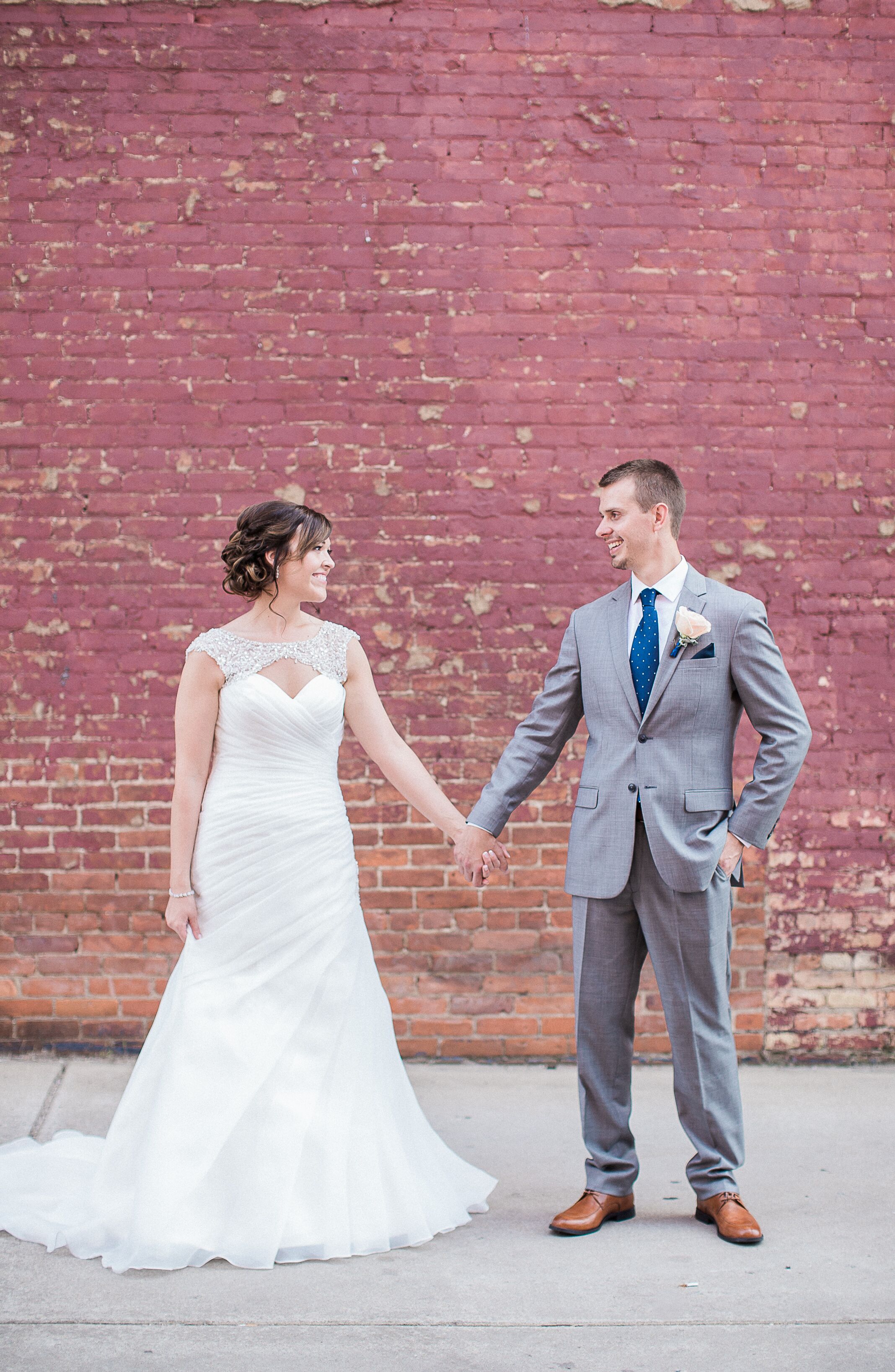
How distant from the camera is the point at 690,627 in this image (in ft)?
10.7

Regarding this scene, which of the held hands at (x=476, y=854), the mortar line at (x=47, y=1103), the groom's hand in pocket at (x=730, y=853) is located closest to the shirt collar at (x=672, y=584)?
the groom's hand in pocket at (x=730, y=853)

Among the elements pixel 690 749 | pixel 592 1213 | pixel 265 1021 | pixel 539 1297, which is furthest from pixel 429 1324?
pixel 690 749

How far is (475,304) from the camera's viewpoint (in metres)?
4.86

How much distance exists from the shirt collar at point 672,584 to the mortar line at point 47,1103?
2698 millimetres

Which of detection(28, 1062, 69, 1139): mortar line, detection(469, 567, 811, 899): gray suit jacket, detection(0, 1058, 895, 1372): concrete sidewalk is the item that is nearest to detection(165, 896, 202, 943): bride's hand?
detection(0, 1058, 895, 1372): concrete sidewalk

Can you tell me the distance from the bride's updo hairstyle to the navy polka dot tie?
3.13 ft

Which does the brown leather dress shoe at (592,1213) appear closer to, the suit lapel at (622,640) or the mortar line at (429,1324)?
the mortar line at (429,1324)

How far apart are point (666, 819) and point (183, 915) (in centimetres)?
136

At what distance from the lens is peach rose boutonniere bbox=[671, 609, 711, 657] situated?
327 cm

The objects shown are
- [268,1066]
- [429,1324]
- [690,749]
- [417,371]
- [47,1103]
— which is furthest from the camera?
[417,371]

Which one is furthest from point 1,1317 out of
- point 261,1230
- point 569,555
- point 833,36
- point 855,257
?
point 833,36

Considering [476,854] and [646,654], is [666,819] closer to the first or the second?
[646,654]

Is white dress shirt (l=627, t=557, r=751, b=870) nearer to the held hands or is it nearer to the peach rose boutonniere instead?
the peach rose boutonniere

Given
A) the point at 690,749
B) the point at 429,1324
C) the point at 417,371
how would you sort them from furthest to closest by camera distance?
1. the point at 417,371
2. the point at 690,749
3. the point at 429,1324
